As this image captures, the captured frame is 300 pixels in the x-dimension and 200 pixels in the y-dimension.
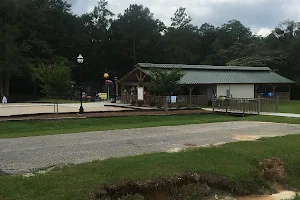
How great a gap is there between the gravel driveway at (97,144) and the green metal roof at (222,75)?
20.6 meters

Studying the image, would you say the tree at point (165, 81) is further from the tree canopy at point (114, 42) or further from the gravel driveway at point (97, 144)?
the tree canopy at point (114, 42)

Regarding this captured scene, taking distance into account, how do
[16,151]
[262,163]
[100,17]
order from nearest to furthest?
[262,163] < [16,151] < [100,17]

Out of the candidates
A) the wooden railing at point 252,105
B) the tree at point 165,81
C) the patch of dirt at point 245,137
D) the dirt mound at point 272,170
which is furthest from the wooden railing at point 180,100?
the dirt mound at point 272,170

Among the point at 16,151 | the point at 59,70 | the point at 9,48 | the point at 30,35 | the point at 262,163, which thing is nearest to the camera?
the point at 262,163

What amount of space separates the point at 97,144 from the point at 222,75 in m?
29.7

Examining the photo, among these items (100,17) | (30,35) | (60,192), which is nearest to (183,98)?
(60,192)

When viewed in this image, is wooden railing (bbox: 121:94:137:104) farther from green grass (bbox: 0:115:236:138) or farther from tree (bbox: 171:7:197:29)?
tree (bbox: 171:7:197:29)

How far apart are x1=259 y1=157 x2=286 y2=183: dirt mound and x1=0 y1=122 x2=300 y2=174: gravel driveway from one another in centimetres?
219

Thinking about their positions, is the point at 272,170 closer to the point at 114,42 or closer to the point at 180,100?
the point at 180,100

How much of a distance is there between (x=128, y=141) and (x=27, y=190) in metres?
5.05

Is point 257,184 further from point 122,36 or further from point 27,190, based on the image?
point 122,36

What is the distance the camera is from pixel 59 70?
20.9 m

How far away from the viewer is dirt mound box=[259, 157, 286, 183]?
756 centimetres

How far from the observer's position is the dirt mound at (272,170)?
756cm
